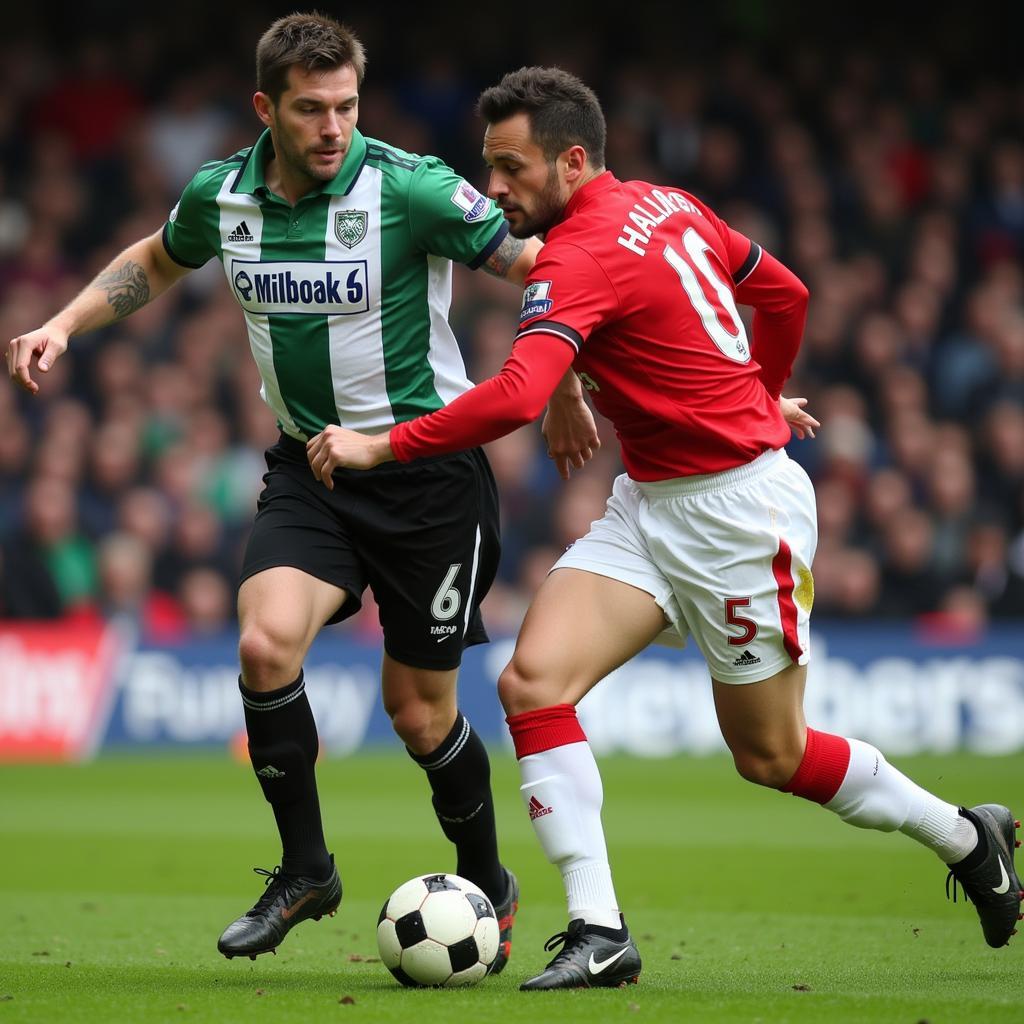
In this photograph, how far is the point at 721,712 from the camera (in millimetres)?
5293

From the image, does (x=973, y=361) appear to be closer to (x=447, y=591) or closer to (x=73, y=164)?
(x=73, y=164)

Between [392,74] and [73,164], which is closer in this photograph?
[73,164]

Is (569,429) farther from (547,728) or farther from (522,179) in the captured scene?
(547,728)

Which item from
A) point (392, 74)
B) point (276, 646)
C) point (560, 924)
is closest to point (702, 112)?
point (392, 74)

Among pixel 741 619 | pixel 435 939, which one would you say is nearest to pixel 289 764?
pixel 435 939

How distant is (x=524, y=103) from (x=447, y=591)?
1.50 metres

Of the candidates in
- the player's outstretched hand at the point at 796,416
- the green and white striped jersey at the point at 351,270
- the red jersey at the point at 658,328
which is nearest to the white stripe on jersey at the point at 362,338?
the green and white striped jersey at the point at 351,270

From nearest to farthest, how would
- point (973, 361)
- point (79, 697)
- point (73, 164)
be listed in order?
1. point (79, 697)
2. point (973, 361)
3. point (73, 164)

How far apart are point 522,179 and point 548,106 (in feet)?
0.71

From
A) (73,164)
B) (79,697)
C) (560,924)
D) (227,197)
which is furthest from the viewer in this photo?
(73,164)

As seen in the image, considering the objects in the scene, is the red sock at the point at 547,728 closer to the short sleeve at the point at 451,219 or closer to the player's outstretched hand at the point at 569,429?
the player's outstretched hand at the point at 569,429

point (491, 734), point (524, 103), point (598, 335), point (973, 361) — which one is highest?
point (524, 103)

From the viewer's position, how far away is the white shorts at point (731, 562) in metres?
5.15

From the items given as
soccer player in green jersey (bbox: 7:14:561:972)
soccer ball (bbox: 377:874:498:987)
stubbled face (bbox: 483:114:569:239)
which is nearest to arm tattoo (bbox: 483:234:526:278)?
soccer player in green jersey (bbox: 7:14:561:972)
